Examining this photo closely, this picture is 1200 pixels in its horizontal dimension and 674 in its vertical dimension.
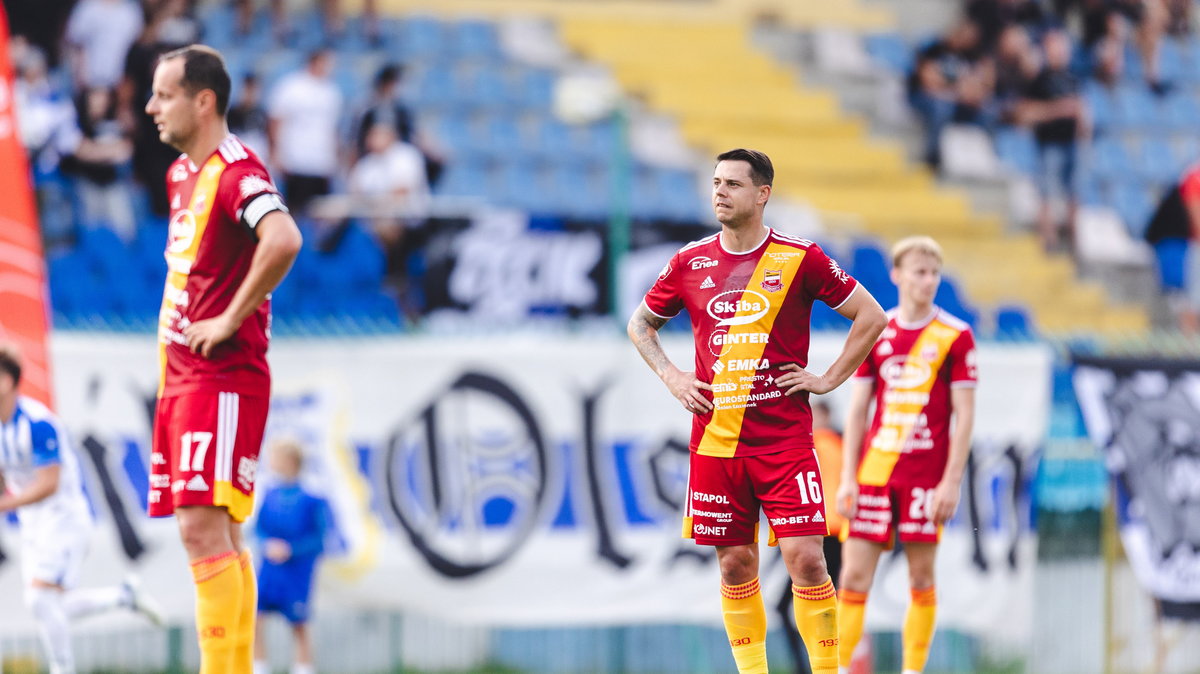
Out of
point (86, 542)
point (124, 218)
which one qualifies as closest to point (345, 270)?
point (124, 218)

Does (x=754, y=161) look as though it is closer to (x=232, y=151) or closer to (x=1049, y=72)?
(x=232, y=151)

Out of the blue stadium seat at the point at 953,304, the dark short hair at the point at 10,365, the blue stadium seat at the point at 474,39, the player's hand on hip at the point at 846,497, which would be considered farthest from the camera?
the blue stadium seat at the point at 474,39

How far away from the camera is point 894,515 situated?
29.4 feet

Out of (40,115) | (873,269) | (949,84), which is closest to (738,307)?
(873,269)

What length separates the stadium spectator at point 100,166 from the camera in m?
13.5

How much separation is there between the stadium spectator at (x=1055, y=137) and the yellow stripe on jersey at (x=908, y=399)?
32.9ft

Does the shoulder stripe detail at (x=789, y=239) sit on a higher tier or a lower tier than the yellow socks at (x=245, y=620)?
higher

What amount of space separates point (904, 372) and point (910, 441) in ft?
1.23

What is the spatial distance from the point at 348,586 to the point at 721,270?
5132 mm

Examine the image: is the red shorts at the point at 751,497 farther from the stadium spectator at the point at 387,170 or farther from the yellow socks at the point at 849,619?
the stadium spectator at the point at 387,170

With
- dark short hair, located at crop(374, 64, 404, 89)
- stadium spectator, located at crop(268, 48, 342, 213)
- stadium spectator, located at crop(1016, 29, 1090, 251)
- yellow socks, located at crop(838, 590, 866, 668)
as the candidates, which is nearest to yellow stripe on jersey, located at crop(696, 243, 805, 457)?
yellow socks, located at crop(838, 590, 866, 668)

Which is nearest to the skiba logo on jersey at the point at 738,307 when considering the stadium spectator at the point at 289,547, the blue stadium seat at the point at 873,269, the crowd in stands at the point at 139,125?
the stadium spectator at the point at 289,547

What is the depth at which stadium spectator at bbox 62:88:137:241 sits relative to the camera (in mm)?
13469

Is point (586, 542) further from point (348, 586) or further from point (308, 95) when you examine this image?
point (308, 95)
